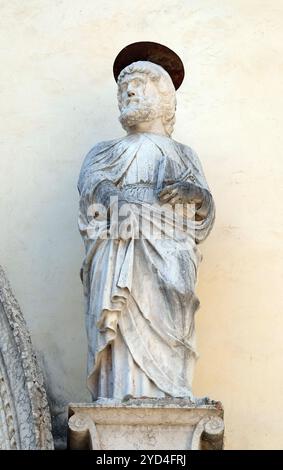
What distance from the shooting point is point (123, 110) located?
27.1 feet

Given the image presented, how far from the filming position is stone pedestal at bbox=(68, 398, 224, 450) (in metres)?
7.02

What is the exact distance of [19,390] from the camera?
733 cm

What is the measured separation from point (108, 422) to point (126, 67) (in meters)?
2.13

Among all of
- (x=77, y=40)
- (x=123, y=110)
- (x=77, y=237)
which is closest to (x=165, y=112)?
(x=123, y=110)

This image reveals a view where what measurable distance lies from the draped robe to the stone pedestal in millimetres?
139

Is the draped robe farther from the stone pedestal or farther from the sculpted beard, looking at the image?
the sculpted beard

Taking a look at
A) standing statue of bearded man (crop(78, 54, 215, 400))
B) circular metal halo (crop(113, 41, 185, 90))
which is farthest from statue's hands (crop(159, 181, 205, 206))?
circular metal halo (crop(113, 41, 185, 90))

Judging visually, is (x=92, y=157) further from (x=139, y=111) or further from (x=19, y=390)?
(x=19, y=390)

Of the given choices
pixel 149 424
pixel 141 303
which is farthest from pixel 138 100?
pixel 149 424

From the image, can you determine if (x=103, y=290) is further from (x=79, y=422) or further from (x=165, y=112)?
(x=165, y=112)

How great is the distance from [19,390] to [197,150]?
7.63ft

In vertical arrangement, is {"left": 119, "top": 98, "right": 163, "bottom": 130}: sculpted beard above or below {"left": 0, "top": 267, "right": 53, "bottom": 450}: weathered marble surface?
above
